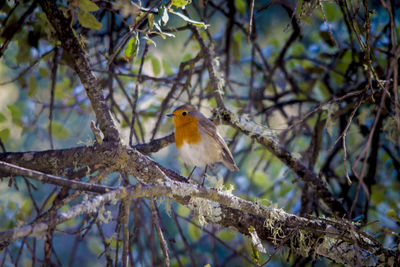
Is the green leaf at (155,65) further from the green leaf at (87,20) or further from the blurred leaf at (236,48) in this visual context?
the green leaf at (87,20)

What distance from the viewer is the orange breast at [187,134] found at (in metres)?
3.08

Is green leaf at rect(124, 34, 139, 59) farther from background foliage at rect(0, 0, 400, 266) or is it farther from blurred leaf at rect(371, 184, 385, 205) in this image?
blurred leaf at rect(371, 184, 385, 205)

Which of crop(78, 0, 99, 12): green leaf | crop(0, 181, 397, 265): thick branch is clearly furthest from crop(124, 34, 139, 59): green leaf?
crop(0, 181, 397, 265): thick branch

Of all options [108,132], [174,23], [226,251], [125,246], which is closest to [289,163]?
[108,132]

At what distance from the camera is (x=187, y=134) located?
3.10 metres

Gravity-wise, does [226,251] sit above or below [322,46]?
below

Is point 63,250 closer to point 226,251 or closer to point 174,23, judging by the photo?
point 226,251

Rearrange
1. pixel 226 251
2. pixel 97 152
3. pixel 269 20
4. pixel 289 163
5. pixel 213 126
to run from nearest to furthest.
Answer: pixel 97 152 < pixel 289 163 < pixel 213 126 < pixel 226 251 < pixel 269 20

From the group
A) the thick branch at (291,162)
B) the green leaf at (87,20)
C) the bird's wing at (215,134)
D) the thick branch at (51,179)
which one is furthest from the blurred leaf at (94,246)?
the thick branch at (51,179)

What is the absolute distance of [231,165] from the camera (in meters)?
3.18

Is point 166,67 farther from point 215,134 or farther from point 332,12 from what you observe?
point 332,12

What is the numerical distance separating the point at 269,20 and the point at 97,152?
4.10 metres

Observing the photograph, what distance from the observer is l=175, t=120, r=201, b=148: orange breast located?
3078 millimetres

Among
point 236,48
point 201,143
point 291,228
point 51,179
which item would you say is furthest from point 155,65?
point 51,179
